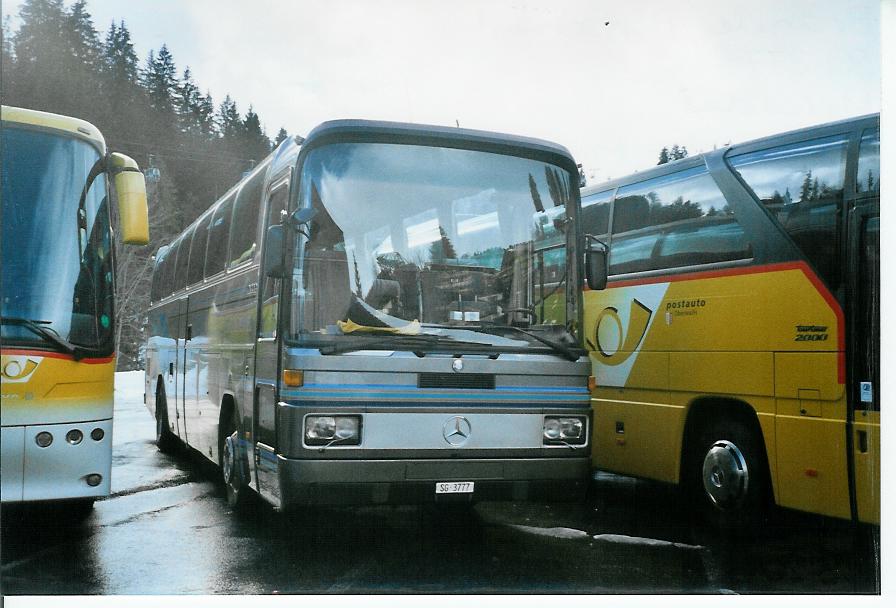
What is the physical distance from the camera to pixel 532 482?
6.56 m

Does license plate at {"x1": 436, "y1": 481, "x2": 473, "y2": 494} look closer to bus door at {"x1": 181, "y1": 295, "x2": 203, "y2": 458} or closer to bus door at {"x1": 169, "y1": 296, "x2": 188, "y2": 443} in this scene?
bus door at {"x1": 181, "y1": 295, "x2": 203, "y2": 458}

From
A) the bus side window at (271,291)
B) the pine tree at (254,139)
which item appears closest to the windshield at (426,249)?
the bus side window at (271,291)

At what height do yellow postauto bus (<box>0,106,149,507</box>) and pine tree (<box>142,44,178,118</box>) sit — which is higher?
pine tree (<box>142,44,178,118</box>)

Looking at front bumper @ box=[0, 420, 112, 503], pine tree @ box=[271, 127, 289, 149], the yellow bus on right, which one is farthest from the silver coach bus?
front bumper @ box=[0, 420, 112, 503]

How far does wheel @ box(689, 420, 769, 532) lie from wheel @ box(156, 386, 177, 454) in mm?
4855

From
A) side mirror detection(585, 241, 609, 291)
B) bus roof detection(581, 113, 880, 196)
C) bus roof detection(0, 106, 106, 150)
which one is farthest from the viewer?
bus roof detection(581, 113, 880, 196)

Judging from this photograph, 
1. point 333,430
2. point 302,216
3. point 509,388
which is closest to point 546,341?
point 509,388

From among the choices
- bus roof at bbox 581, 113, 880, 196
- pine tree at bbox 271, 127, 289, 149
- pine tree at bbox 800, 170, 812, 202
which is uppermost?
bus roof at bbox 581, 113, 880, 196

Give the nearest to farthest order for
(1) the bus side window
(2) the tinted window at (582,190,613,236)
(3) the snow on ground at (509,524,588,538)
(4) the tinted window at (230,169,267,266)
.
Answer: (1) the bus side window → (4) the tinted window at (230,169,267,266) → (3) the snow on ground at (509,524,588,538) → (2) the tinted window at (582,190,613,236)

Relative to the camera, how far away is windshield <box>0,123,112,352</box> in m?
6.36

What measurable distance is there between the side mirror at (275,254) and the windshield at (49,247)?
1.22m

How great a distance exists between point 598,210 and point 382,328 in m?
3.83

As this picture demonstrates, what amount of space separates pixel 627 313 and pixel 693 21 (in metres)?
2.60

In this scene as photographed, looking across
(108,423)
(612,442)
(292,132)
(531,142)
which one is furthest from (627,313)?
(108,423)
